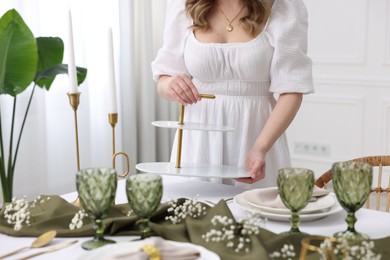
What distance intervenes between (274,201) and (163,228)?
1.09 ft

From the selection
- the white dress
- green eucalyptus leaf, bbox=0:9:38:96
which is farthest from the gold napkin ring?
green eucalyptus leaf, bbox=0:9:38:96

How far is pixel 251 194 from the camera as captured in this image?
5.57 feet

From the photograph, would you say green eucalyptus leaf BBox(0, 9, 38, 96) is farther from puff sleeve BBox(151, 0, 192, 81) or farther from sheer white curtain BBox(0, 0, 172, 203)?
sheer white curtain BBox(0, 0, 172, 203)

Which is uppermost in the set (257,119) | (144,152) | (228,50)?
(228,50)

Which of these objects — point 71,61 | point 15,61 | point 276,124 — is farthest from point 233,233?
point 15,61

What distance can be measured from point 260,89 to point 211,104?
7.0 inches

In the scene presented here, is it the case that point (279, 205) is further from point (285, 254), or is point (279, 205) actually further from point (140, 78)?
point (140, 78)

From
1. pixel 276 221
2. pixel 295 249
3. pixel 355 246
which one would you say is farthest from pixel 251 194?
pixel 355 246

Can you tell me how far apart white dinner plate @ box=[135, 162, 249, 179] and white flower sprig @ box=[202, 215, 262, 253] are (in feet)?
1.40

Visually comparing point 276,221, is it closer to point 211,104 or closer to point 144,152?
point 211,104

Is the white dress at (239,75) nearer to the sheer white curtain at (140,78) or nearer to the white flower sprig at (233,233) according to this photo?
the white flower sprig at (233,233)

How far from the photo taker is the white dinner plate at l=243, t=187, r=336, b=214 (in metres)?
1.58

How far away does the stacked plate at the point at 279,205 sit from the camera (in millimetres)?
1570

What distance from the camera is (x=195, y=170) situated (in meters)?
1.93
